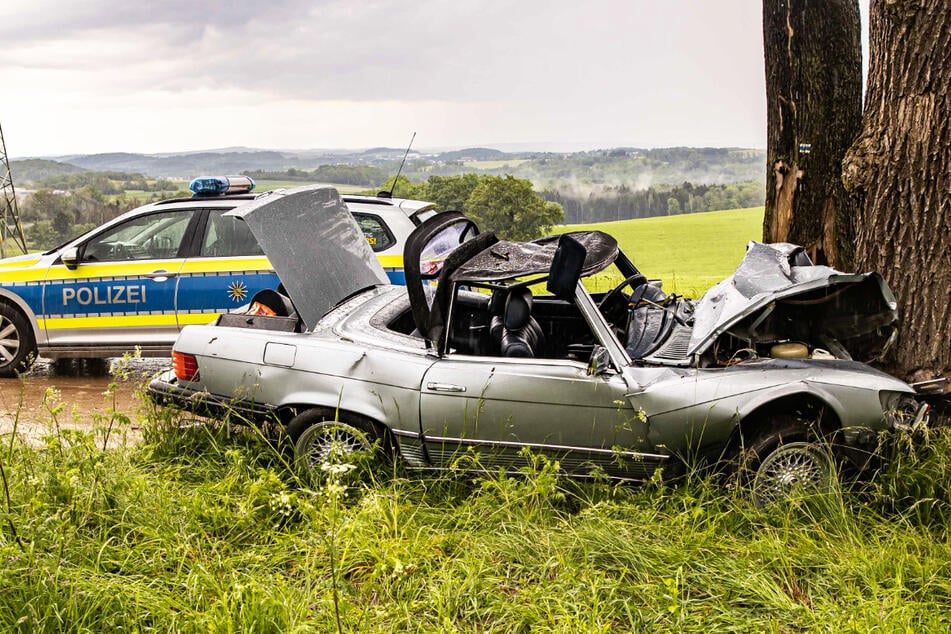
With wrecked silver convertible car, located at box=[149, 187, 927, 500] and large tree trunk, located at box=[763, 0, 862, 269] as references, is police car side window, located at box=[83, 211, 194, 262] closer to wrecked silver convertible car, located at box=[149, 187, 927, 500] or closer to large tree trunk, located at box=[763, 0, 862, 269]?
wrecked silver convertible car, located at box=[149, 187, 927, 500]

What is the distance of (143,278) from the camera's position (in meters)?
7.91

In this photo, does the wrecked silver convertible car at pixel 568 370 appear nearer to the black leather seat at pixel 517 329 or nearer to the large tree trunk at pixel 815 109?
the black leather seat at pixel 517 329

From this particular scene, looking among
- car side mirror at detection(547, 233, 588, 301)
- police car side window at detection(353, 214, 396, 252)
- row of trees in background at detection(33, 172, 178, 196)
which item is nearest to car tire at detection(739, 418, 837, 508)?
car side mirror at detection(547, 233, 588, 301)

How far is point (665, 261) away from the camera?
22.8 meters

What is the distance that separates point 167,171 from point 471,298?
10013 mm

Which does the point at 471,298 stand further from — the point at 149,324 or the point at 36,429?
the point at 149,324

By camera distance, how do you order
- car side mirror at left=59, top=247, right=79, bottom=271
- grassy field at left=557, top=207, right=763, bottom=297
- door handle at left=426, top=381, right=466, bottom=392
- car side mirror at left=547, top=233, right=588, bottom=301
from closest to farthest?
car side mirror at left=547, top=233, right=588, bottom=301, door handle at left=426, top=381, right=466, bottom=392, car side mirror at left=59, top=247, right=79, bottom=271, grassy field at left=557, top=207, right=763, bottom=297

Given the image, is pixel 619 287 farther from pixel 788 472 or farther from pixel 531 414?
pixel 788 472

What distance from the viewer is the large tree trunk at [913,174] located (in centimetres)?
492

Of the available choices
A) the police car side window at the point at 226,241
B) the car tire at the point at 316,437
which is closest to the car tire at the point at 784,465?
the car tire at the point at 316,437

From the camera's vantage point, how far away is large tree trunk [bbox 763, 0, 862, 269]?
6449 millimetres

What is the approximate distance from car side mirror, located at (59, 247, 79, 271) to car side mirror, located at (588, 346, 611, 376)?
580 cm

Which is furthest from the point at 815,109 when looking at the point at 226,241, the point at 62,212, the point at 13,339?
the point at 62,212

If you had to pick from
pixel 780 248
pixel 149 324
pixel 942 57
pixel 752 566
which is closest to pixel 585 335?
pixel 780 248
